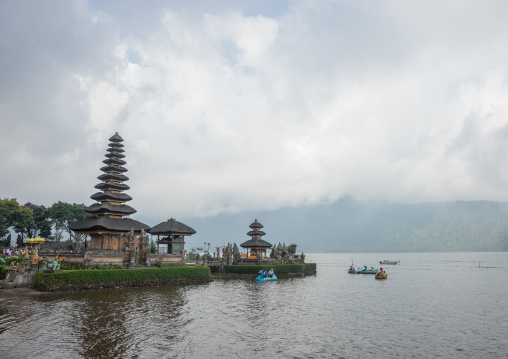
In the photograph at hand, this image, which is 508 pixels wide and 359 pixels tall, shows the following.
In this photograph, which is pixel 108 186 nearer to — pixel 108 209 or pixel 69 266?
pixel 108 209

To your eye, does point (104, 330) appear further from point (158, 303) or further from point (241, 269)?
point (241, 269)

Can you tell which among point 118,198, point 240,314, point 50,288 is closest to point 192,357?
point 240,314

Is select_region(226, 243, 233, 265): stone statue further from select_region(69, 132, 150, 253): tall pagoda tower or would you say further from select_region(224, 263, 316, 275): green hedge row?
select_region(69, 132, 150, 253): tall pagoda tower

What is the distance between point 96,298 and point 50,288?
565cm

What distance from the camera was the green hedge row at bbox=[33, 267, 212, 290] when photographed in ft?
118

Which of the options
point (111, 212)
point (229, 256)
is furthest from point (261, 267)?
point (111, 212)

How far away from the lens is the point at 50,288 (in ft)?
116

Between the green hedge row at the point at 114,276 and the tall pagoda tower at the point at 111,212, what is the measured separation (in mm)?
9976

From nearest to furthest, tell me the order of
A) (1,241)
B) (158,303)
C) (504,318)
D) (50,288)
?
(504,318) → (158,303) → (50,288) → (1,241)

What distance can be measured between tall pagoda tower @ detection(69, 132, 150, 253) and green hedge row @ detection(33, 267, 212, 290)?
9976 millimetres

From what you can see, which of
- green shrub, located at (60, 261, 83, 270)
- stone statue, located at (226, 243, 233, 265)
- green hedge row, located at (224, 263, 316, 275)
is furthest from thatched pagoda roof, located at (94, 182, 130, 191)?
green hedge row, located at (224, 263, 316, 275)

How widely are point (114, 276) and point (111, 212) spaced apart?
18.5 meters

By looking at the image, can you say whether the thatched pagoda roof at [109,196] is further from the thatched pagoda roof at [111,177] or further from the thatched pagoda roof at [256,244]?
the thatched pagoda roof at [256,244]

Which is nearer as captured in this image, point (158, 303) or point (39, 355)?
point (39, 355)
